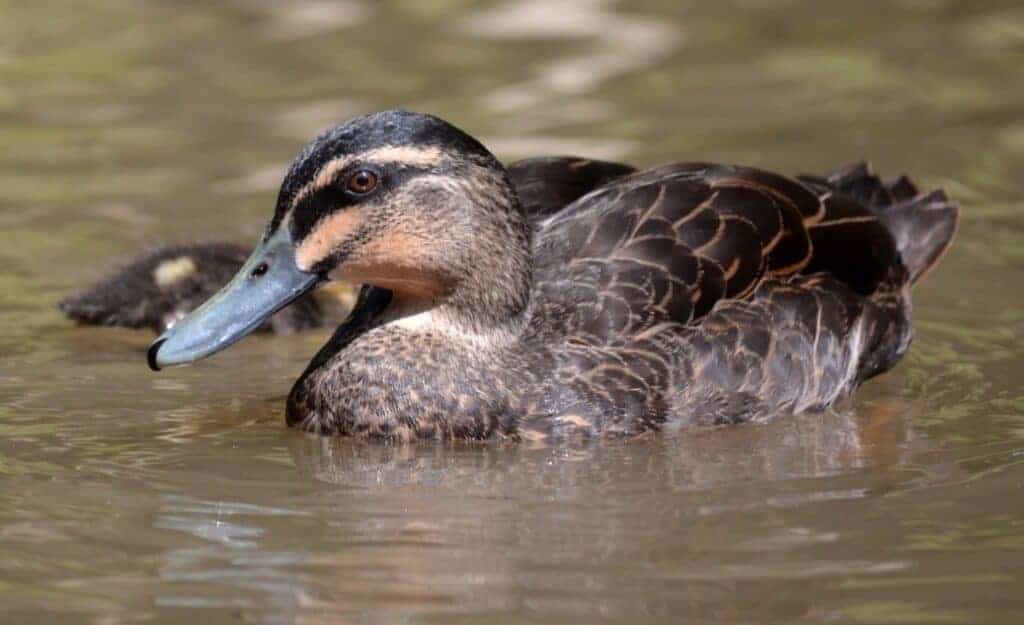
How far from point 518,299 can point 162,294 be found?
6.83 ft

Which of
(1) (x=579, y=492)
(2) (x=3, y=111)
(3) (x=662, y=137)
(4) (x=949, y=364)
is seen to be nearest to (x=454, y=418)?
(1) (x=579, y=492)

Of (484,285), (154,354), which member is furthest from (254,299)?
(484,285)

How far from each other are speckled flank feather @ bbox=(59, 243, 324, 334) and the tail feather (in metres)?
2.11

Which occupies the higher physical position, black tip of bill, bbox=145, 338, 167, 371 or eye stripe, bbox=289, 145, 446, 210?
eye stripe, bbox=289, 145, 446, 210

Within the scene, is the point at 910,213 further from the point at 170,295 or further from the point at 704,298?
the point at 170,295

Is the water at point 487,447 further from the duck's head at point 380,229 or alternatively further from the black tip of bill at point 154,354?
the duck's head at point 380,229

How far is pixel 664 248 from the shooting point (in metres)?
6.75

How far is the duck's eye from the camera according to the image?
20.8 ft

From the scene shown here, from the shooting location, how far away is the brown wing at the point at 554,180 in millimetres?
7355

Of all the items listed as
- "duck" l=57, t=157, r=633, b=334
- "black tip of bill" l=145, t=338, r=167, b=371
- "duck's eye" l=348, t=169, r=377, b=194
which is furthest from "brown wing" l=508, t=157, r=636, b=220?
"black tip of bill" l=145, t=338, r=167, b=371

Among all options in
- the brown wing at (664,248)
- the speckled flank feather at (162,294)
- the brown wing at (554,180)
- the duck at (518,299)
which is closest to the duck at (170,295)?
the speckled flank feather at (162,294)

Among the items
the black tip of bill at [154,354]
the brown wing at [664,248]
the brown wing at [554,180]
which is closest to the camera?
the black tip of bill at [154,354]

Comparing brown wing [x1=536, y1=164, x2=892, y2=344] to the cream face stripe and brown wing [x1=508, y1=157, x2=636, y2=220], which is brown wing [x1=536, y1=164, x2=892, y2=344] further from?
the cream face stripe

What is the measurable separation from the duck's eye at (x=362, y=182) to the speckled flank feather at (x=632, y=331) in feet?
1.09
